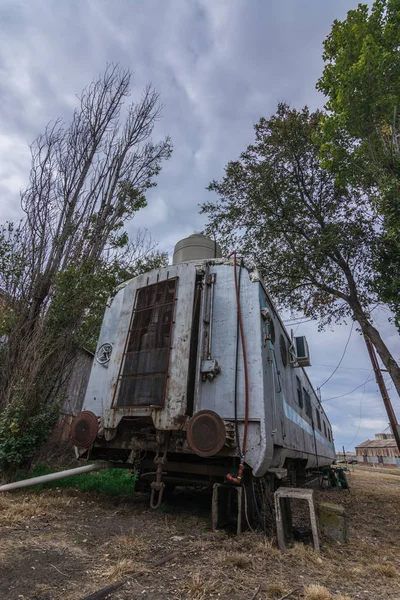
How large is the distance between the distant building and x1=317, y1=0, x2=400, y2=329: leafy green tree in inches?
1827

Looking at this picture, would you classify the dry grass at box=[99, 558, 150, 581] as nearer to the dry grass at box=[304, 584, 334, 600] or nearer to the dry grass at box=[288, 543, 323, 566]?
the dry grass at box=[304, 584, 334, 600]

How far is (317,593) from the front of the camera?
2092 mm

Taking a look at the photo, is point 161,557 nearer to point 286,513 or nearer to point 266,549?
point 266,549

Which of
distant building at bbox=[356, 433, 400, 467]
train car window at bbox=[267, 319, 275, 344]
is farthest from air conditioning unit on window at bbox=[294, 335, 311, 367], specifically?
distant building at bbox=[356, 433, 400, 467]

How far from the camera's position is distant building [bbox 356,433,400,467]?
45347 mm

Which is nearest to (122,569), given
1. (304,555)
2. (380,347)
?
(304,555)

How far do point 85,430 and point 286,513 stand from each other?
2541 mm

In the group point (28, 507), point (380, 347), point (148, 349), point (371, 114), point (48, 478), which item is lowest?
point (28, 507)

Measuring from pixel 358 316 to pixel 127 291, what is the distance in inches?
311

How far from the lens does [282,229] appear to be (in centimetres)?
1140

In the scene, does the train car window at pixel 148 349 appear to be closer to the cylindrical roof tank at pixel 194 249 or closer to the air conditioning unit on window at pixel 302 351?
the cylindrical roof tank at pixel 194 249

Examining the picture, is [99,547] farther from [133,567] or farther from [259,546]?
[259,546]

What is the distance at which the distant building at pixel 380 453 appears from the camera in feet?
149

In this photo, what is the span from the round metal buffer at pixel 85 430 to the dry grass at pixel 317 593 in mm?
2738
